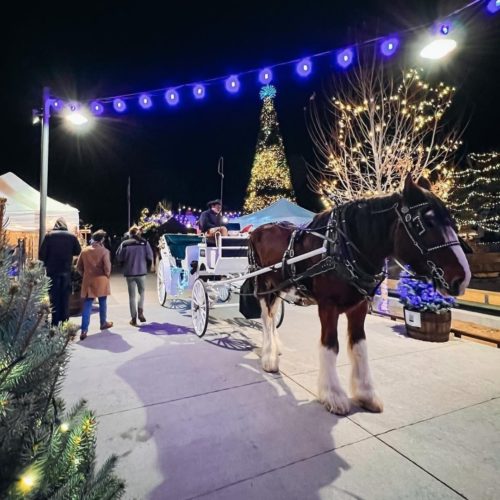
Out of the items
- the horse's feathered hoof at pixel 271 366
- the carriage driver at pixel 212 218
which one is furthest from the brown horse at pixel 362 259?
the carriage driver at pixel 212 218

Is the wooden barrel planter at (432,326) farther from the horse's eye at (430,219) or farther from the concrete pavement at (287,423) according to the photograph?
the horse's eye at (430,219)

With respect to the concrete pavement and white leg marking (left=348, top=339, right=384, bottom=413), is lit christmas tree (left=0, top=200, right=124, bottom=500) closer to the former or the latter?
the concrete pavement

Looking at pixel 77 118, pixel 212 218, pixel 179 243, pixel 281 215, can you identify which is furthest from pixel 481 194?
pixel 77 118

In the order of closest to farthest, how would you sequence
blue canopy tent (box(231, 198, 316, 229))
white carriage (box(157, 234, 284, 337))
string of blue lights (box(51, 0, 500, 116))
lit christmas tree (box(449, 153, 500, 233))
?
white carriage (box(157, 234, 284, 337)), string of blue lights (box(51, 0, 500, 116)), blue canopy tent (box(231, 198, 316, 229)), lit christmas tree (box(449, 153, 500, 233))

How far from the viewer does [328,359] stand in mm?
3092

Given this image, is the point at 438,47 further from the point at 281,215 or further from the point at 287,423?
the point at 281,215

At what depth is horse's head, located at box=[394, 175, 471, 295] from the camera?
242 cm

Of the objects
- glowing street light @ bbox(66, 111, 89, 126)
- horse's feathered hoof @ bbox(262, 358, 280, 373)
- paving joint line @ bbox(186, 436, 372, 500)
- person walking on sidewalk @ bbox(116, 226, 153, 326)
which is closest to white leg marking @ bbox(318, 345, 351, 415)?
paving joint line @ bbox(186, 436, 372, 500)

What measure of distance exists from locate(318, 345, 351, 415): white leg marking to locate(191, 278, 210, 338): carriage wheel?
2.53 m

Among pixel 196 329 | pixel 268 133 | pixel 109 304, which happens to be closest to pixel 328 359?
pixel 196 329

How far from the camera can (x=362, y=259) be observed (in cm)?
296

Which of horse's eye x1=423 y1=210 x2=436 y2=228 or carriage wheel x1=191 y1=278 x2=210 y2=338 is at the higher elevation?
horse's eye x1=423 y1=210 x2=436 y2=228

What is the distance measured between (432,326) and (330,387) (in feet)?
9.13

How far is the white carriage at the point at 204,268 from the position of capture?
219 inches
